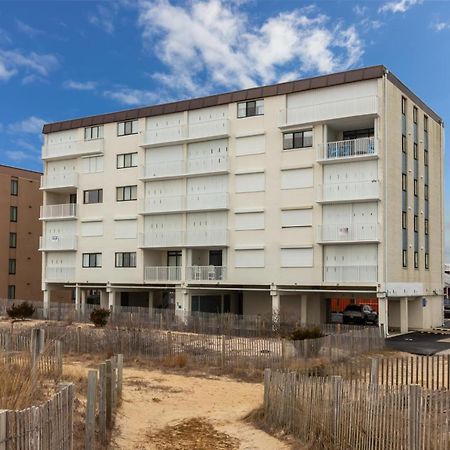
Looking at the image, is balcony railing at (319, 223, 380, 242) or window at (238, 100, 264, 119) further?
window at (238, 100, 264, 119)

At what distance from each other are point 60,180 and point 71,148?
10.6 feet

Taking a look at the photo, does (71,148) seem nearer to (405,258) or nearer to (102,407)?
A: (405,258)

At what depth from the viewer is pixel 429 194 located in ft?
162

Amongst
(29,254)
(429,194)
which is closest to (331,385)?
(429,194)

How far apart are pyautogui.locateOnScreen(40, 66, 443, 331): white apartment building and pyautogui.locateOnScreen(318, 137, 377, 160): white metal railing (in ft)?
0.36

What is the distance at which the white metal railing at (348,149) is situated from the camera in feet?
132

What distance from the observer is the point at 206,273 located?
46.7 meters

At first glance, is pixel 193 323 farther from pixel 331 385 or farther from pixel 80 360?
pixel 331 385

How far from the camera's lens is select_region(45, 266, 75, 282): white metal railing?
53656mm

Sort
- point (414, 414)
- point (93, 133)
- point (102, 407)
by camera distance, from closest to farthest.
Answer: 1. point (414, 414)
2. point (102, 407)
3. point (93, 133)

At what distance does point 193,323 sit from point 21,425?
29.5 m

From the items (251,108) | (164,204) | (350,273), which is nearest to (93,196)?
(164,204)

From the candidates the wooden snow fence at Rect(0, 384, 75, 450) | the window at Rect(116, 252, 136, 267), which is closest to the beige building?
the window at Rect(116, 252, 136, 267)

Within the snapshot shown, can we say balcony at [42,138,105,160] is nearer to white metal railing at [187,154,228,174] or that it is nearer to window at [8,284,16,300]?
white metal railing at [187,154,228,174]
